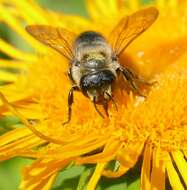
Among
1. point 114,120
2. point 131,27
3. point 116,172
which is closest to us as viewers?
point 116,172

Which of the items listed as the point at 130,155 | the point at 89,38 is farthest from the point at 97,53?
the point at 130,155

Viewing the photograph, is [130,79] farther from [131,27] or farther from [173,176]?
[173,176]

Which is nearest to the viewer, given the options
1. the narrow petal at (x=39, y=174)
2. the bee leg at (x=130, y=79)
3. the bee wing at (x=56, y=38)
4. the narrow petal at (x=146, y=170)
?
the narrow petal at (x=146, y=170)

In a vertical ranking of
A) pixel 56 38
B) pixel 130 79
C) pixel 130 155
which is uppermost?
pixel 56 38

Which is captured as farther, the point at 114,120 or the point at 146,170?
the point at 114,120

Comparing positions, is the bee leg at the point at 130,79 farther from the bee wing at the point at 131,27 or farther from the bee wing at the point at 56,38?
the bee wing at the point at 56,38

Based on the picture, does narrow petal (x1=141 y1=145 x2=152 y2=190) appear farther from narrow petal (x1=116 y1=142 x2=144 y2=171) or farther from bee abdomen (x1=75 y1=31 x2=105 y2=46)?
bee abdomen (x1=75 y1=31 x2=105 y2=46)

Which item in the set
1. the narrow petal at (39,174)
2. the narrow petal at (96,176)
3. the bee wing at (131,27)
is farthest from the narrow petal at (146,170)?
the bee wing at (131,27)

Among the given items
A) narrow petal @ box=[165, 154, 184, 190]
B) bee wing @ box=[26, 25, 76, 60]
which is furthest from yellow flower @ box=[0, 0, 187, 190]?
bee wing @ box=[26, 25, 76, 60]
